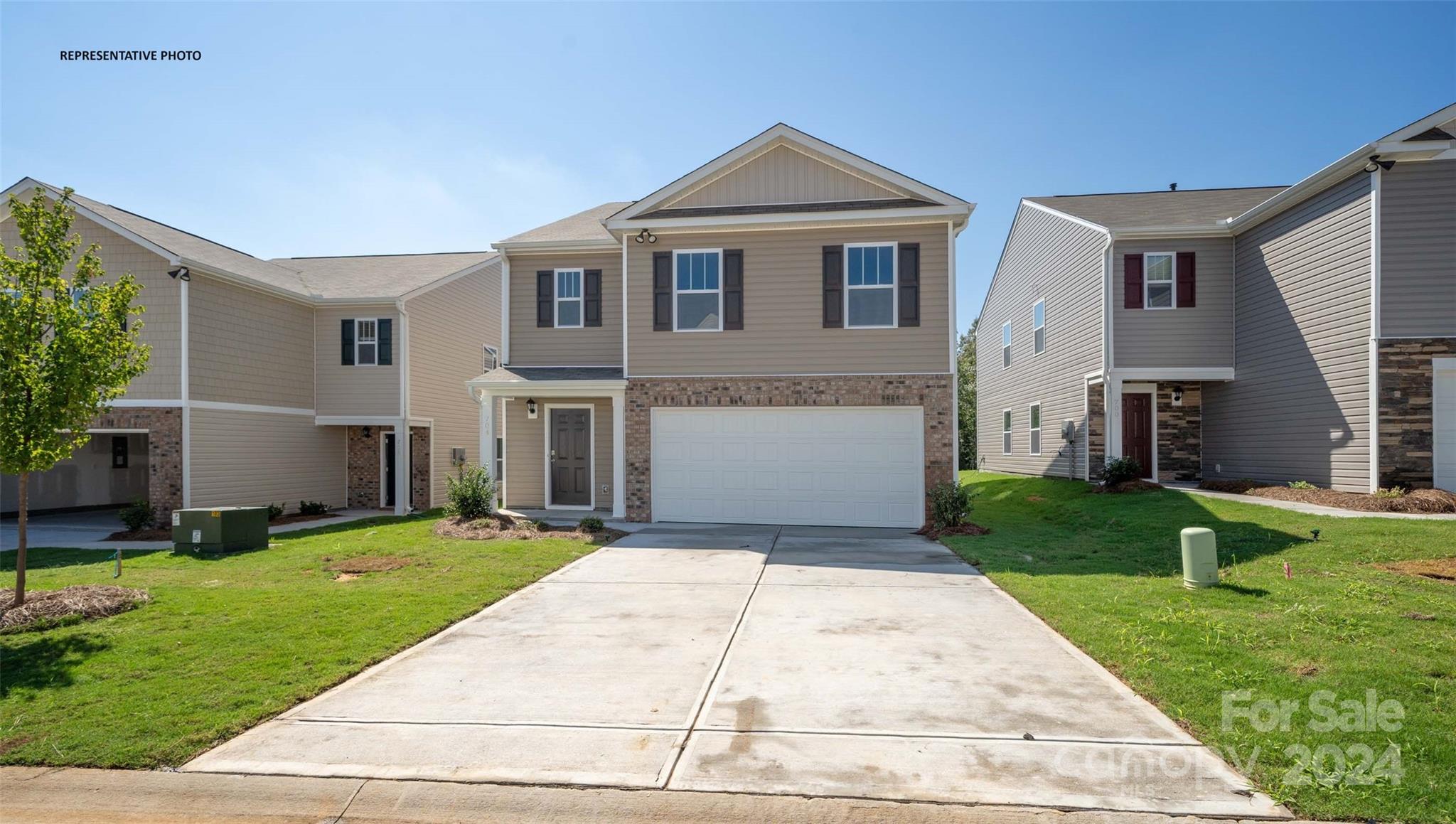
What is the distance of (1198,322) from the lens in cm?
1675

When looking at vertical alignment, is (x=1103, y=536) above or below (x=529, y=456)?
below

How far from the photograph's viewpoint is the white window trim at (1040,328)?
21.1m

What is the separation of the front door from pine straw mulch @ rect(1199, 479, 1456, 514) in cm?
1387

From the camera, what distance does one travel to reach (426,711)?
512 centimetres

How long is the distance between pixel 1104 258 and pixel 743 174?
888 centimetres

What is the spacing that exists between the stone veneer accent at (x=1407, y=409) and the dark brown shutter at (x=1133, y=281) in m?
5.02

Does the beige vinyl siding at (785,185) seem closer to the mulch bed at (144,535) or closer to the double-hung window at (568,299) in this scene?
the double-hung window at (568,299)

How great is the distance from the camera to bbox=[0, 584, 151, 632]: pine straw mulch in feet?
23.5

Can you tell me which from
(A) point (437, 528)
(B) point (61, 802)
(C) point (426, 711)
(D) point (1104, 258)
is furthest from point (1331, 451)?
(B) point (61, 802)

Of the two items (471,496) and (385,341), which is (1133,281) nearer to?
(471,496)

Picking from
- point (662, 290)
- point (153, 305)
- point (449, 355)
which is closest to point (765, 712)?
point (662, 290)

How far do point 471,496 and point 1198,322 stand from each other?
16.5 metres

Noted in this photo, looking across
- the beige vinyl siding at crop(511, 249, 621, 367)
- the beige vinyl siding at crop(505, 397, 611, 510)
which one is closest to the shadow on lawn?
the beige vinyl siding at crop(505, 397, 611, 510)

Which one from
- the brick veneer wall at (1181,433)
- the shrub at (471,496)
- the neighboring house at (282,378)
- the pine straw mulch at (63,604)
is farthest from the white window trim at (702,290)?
the brick veneer wall at (1181,433)
